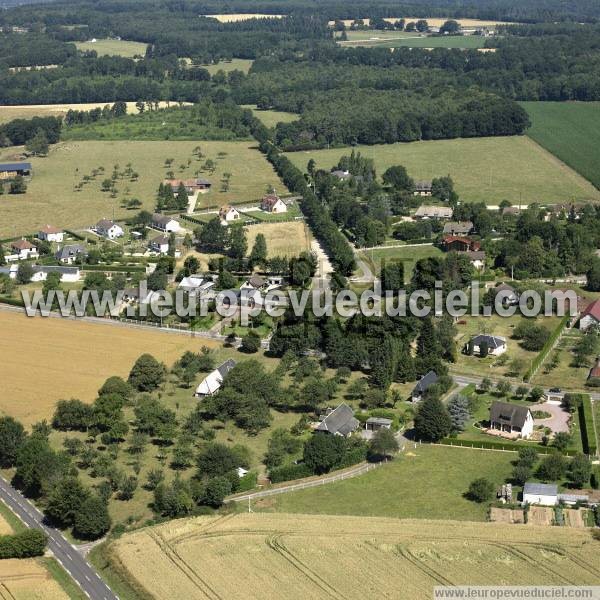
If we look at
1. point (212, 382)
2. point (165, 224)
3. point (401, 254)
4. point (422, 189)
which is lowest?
point (212, 382)

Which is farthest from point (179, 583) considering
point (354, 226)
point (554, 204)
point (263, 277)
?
point (554, 204)

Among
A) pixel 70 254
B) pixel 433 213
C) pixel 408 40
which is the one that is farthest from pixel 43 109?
pixel 408 40

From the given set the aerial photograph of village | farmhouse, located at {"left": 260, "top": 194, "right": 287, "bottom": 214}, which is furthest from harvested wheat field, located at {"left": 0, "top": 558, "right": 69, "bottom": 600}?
farmhouse, located at {"left": 260, "top": 194, "right": 287, "bottom": 214}

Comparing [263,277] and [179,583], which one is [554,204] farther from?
[179,583]

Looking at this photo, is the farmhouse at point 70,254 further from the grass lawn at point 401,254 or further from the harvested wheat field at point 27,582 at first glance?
the harvested wheat field at point 27,582

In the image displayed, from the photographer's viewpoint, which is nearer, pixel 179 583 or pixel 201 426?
pixel 179 583

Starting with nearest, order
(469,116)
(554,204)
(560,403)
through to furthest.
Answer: (560,403)
(554,204)
(469,116)

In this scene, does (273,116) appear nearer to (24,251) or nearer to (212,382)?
(24,251)
